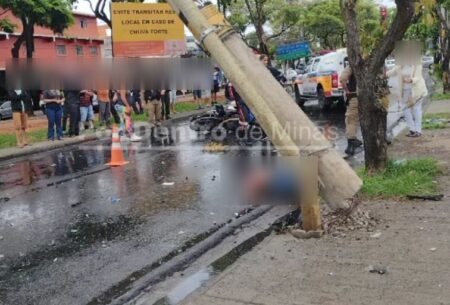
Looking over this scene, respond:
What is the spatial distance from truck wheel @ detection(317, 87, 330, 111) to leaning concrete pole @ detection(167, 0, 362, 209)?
1430 centimetres

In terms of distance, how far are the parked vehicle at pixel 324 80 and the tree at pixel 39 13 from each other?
10.8 m

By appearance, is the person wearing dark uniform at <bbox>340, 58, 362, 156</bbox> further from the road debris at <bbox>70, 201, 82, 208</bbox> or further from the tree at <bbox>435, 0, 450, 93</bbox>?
the tree at <bbox>435, 0, 450, 93</bbox>

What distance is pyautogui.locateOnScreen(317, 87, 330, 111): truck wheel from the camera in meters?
20.2

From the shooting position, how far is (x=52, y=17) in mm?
24141

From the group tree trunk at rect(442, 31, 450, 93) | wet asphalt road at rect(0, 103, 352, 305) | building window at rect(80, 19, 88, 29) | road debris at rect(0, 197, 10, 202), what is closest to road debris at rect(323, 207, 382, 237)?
wet asphalt road at rect(0, 103, 352, 305)

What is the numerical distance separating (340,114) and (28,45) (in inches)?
600

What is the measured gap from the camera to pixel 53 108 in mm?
15359

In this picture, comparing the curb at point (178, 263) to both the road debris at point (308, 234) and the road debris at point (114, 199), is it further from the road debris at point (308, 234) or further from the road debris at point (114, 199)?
the road debris at point (114, 199)

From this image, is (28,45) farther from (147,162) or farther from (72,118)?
(147,162)

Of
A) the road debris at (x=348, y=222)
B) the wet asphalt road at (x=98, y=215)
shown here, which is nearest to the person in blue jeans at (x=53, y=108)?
the wet asphalt road at (x=98, y=215)

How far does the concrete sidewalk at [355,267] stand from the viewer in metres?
4.14

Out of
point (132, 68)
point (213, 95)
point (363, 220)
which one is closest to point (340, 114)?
point (132, 68)

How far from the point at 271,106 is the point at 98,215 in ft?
9.53

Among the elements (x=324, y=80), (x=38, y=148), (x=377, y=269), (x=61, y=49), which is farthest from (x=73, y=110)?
(x=61, y=49)
